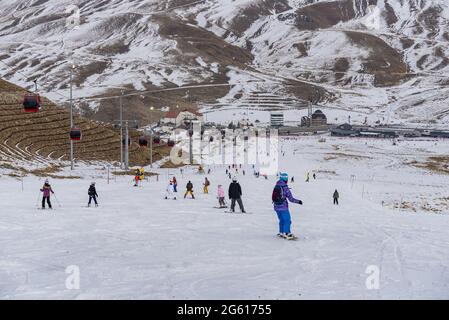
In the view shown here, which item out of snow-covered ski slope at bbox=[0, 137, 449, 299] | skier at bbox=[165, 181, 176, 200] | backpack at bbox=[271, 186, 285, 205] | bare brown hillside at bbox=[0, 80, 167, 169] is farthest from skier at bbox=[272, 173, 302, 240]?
bare brown hillside at bbox=[0, 80, 167, 169]

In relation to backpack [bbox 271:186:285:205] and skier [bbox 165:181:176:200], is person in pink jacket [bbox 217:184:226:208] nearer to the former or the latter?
A: skier [bbox 165:181:176:200]

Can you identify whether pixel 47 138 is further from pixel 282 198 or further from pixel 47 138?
pixel 282 198

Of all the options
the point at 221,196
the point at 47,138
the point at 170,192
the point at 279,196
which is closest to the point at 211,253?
the point at 279,196

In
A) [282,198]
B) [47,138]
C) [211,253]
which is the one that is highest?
[47,138]

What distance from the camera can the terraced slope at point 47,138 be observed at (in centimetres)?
5847

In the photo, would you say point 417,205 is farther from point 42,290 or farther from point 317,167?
point 317,167

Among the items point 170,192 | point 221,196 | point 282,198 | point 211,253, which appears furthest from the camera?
point 170,192

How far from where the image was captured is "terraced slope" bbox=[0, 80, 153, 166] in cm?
5847

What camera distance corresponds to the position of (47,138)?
2724 inches

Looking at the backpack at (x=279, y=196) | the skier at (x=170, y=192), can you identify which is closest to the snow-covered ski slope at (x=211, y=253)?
the backpack at (x=279, y=196)

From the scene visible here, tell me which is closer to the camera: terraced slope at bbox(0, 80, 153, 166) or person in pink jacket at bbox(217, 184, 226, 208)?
person in pink jacket at bbox(217, 184, 226, 208)

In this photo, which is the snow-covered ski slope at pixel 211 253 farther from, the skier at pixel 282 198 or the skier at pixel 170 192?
the skier at pixel 170 192

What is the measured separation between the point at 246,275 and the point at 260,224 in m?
7.73
